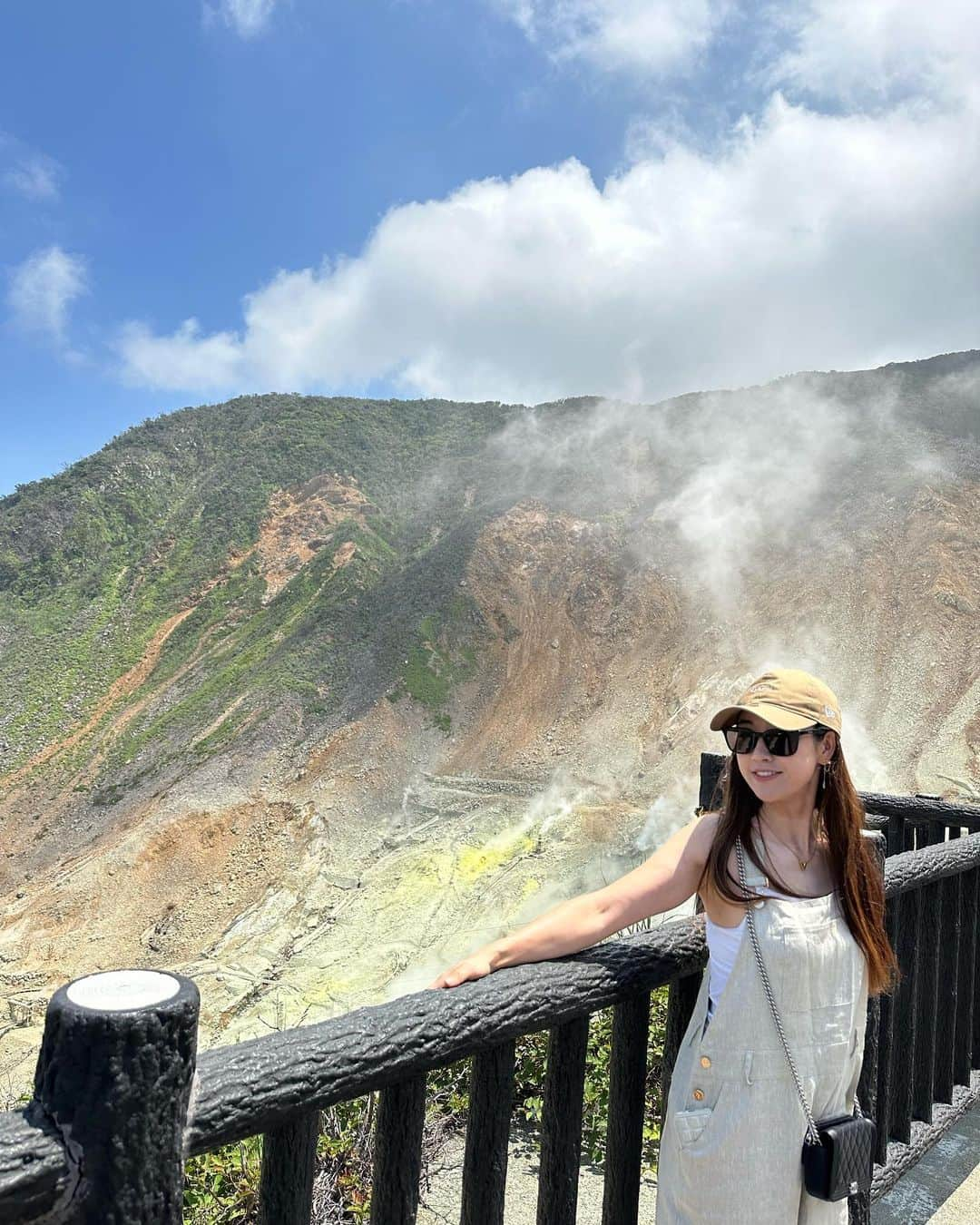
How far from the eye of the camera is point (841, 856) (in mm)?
2107

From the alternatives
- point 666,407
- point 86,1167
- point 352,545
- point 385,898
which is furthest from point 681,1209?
point 666,407

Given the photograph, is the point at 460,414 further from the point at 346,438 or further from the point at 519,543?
the point at 519,543

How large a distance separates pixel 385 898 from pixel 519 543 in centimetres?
1687

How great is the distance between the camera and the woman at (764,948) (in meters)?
1.87

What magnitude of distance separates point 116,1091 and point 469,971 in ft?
2.80

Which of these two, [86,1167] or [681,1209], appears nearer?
[86,1167]

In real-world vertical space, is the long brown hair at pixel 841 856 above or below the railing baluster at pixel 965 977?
above

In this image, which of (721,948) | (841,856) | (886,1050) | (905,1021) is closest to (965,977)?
(905,1021)

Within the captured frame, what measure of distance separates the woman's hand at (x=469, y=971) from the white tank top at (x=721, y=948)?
1.56 ft

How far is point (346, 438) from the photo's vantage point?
48344 millimetres

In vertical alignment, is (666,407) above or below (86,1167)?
above

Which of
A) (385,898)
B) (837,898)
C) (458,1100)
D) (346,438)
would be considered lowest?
(385,898)

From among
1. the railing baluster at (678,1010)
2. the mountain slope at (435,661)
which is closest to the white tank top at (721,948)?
the railing baluster at (678,1010)

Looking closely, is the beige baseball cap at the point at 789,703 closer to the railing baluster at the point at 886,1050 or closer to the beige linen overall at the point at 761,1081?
the beige linen overall at the point at 761,1081
